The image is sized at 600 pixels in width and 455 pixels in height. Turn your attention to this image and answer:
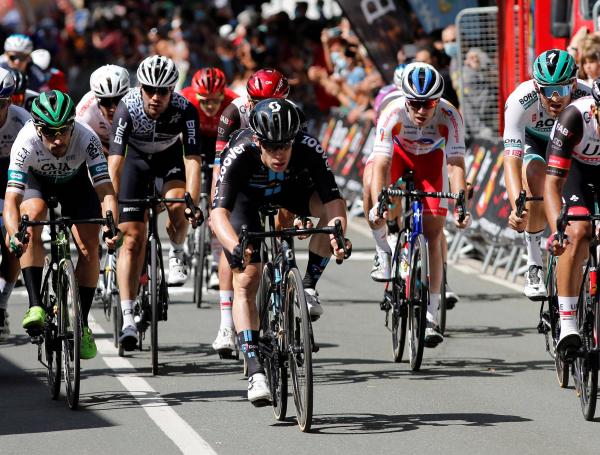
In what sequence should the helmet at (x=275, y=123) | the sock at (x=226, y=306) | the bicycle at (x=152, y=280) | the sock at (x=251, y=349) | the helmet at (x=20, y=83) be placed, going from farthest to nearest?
the helmet at (x=20, y=83)
the sock at (x=226, y=306)
the bicycle at (x=152, y=280)
the sock at (x=251, y=349)
the helmet at (x=275, y=123)

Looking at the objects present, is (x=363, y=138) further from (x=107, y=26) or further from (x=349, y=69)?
(x=107, y=26)

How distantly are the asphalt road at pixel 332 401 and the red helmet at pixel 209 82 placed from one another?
2053 millimetres

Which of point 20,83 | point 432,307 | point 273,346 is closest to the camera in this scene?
point 273,346

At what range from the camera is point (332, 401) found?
9773 mm

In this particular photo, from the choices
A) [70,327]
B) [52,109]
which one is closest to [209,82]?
[52,109]

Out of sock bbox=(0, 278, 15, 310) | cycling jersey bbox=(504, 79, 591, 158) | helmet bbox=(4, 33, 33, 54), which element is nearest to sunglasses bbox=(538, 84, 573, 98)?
cycling jersey bbox=(504, 79, 591, 158)

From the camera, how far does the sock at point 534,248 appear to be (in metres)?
11.3

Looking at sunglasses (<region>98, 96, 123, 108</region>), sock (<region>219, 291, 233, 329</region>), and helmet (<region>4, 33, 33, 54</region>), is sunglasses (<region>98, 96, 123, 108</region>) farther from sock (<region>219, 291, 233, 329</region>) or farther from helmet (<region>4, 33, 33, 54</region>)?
helmet (<region>4, 33, 33, 54</region>)

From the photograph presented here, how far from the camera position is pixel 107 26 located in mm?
42656

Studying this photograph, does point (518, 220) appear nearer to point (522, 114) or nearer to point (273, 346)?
point (522, 114)

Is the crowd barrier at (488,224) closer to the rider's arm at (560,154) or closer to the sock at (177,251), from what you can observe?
the sock at (177,251)

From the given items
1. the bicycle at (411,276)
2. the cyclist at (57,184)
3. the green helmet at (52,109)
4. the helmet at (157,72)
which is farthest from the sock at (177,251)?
the green helmet at (52,109)

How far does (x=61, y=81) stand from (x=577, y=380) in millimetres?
10411

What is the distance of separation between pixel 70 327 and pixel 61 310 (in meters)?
0.13
